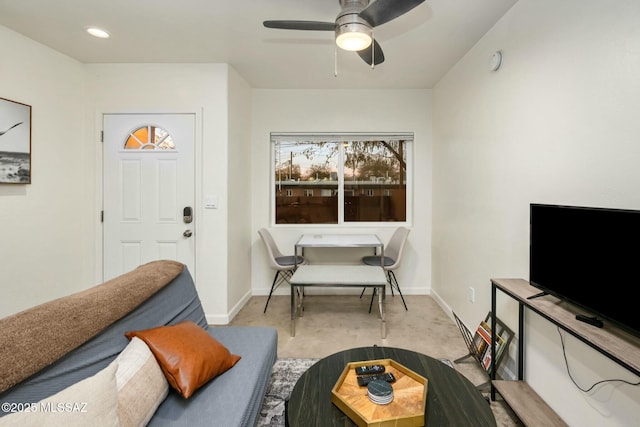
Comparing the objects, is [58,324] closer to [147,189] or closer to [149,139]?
[147,189]

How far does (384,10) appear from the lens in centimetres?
160

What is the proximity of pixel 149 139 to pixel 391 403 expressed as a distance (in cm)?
315

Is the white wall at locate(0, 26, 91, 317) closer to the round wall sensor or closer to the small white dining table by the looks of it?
the small white dining table

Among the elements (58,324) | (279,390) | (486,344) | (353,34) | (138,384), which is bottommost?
(279,390)

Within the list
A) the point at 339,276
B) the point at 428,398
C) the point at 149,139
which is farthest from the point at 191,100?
the point at 428,398

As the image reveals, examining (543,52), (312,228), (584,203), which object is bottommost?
(312,228)

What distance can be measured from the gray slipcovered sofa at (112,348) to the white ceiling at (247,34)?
188 cm

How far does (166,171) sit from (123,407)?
2.45m

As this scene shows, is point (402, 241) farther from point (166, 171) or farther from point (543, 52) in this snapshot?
point (166, 171)

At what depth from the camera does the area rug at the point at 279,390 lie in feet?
5.24

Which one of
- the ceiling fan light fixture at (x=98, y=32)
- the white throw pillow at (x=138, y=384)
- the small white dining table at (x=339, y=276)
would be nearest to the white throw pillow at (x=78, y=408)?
the white throw pillow at (x=138, y=384)

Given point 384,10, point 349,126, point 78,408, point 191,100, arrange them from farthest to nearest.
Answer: point 349,126 < point 191,100 < point 384,10 < point 78,408

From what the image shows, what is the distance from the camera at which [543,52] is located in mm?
1707

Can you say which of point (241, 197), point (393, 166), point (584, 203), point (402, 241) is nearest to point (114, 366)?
point (584, 203)
